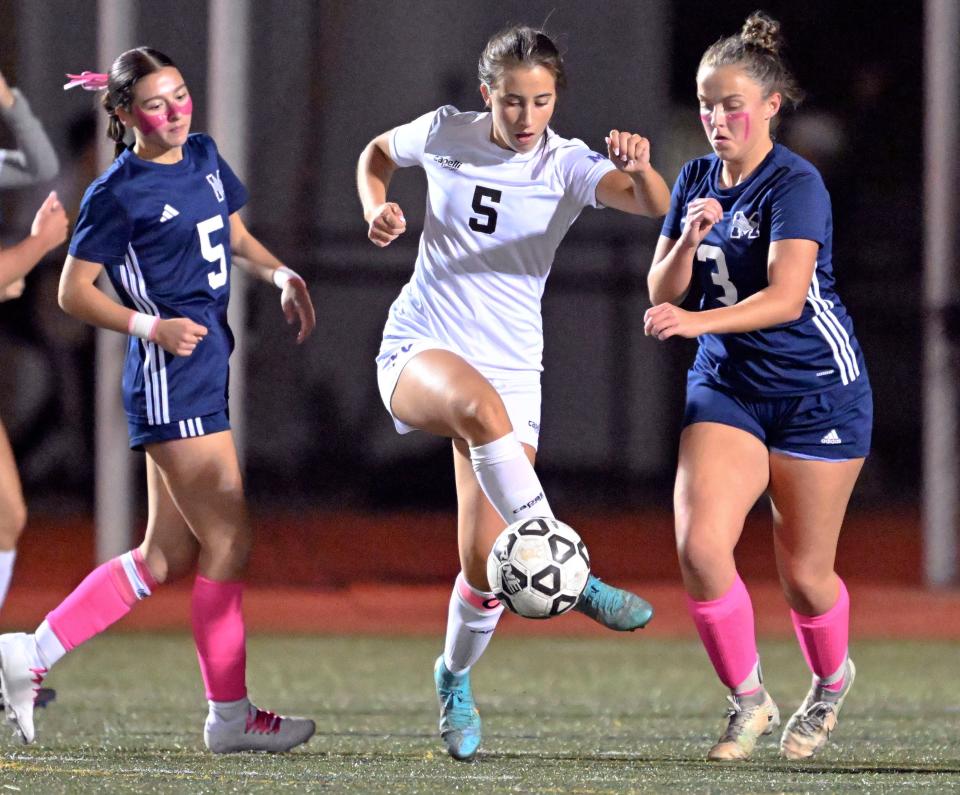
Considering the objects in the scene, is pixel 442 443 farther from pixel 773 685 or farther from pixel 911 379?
pixel 773 685

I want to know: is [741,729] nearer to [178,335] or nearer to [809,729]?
[809,729]

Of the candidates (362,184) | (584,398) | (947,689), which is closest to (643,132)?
(584,398)

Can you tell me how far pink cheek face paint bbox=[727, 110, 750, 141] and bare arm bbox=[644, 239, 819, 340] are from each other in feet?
1.02

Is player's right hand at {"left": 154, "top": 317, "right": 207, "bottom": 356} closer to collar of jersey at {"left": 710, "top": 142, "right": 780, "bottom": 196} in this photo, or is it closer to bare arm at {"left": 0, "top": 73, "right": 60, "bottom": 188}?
bare arm at {"left": 0, "top": 73, "right": 60, "bottom": 188}

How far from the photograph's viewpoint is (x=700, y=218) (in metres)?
4.39

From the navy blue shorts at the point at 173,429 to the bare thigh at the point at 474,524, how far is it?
656 mm

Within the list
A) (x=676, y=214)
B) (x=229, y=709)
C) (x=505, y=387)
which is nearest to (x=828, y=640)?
(x=505, y=387)

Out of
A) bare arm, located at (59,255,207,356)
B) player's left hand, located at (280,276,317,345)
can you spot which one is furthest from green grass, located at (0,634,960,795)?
player's left hand, located at (280,276,317,345)

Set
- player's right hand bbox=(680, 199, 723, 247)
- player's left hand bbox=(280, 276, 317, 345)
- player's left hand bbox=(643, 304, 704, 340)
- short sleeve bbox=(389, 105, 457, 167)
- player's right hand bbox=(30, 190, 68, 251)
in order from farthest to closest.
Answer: short sleeve bbox=(389, 105, 457, 167)
player's left hand bbox=(280, 276, 317, 345)
player's right hand bbox=(30, 190, 68, 251)
player's right hand bbox=(680, 199, 723, 247)
player's left hand bbox=(643, 304, 704, 340)

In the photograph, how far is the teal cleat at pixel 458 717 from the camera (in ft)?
15.1

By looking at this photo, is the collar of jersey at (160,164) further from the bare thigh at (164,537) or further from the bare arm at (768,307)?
the bare arm at (768,307)

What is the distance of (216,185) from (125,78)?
0.38m

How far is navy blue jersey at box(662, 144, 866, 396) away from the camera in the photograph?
4531mm

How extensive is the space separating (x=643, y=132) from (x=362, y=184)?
30.2 ft
